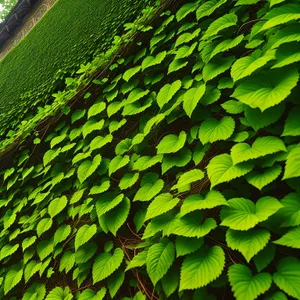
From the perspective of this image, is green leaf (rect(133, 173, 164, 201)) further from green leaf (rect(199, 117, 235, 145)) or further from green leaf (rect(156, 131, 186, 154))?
green leaf (rect(199, 117, 235, 145))

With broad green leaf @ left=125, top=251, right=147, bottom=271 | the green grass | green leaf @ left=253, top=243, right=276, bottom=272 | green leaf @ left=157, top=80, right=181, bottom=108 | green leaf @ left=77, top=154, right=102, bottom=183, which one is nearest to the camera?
green leaf @ left=253, top=243, right=276, bottom=272

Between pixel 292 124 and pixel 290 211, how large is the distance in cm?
38

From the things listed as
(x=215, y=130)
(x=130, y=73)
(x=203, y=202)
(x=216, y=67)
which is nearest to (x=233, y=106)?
(x=215, y=130)

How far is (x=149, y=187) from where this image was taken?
163cm

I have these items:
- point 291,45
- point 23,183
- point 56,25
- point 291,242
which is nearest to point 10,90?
point 56,25

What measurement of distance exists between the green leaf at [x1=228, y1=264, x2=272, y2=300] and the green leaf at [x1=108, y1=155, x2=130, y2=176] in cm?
96

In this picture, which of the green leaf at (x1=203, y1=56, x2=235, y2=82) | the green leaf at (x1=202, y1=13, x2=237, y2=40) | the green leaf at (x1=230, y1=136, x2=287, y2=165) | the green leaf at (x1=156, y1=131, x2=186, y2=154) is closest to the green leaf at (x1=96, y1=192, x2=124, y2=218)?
the green leaf at (x1=156, y1=131, x2=186, y2=154)

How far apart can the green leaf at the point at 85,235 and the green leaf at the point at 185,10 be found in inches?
64.0

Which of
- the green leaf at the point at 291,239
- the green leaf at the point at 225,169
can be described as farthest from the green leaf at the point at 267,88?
the green leaf at the point at 291,239

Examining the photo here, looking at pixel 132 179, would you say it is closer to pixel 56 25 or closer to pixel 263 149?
pixel 263 149

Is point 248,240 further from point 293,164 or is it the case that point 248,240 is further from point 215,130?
point 215,130

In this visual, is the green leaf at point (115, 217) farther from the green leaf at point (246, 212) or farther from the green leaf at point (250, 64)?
the green leaf at point (250, 64)

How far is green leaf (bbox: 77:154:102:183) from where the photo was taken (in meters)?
1.93

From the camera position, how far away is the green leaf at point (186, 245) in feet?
3.92
